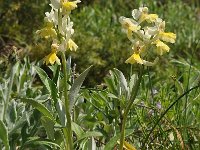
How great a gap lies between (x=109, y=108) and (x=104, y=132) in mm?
146

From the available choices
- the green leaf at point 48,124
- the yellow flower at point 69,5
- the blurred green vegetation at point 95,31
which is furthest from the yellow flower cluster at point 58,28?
the blurred green vegetation at point 95,31

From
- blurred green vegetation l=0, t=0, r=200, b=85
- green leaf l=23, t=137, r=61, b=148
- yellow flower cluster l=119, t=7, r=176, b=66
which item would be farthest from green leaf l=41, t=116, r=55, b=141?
blurred green vegetation l=0, t=0, r=200, b=85

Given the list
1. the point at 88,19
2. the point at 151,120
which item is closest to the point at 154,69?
the point at 88,19

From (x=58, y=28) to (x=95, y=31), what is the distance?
4.33m

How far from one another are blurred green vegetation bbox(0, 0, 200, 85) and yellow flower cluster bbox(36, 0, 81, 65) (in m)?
2.19

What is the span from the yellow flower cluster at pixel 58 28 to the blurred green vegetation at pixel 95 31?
7.19 feet

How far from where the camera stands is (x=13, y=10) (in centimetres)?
604

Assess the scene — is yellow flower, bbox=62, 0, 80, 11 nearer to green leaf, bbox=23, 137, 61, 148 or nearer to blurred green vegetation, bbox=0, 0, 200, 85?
green leaf, bbox=23, 137, 61, 148

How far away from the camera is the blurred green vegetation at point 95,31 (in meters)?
5.25

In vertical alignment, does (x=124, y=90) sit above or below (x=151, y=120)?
above

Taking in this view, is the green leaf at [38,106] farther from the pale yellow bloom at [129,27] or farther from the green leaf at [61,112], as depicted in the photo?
the pale yellow bloom at [129,27]

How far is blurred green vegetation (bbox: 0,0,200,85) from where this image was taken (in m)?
5.25

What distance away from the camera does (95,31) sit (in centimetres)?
635

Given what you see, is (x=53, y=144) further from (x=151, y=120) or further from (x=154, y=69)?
(x=154, y=69)
